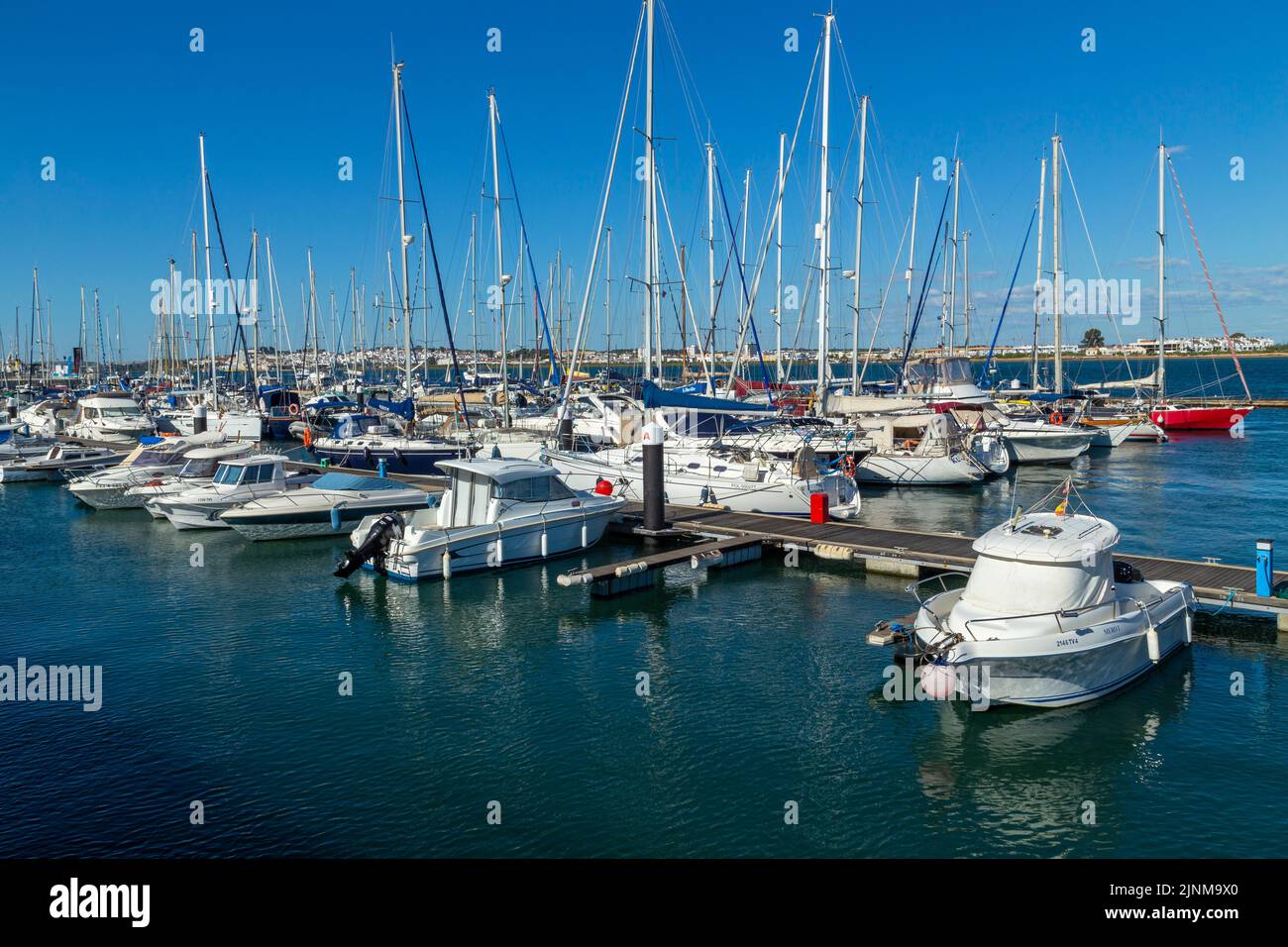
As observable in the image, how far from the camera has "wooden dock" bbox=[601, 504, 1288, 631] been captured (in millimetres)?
19281

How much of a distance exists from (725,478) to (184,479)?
18378 millimetres

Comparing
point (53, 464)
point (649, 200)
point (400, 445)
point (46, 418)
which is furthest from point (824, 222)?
point (46, 418)

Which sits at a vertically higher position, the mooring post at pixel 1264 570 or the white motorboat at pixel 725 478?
the white motorboat at pixel 725 478

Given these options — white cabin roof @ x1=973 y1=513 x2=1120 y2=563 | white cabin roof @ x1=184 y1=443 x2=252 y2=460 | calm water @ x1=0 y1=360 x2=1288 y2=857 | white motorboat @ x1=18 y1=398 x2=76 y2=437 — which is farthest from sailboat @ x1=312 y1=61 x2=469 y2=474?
white cabin roof @ x1=973 y1=513 x2=1120 y2=563

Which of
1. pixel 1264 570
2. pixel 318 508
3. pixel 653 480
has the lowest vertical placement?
pixel 1264 570

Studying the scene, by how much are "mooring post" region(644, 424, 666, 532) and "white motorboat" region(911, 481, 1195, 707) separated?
1146 cm

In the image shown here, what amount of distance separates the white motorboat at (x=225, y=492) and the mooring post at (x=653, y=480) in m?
12.0

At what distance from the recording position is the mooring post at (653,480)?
2670 cm

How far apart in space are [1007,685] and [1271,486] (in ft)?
109

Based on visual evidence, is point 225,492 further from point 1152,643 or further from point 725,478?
point 1152,643

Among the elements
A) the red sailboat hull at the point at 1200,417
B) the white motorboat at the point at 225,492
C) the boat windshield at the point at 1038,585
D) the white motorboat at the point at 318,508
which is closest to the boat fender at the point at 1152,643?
the boat windshield at the point at 1038,585

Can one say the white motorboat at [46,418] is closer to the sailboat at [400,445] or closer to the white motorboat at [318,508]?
the sailboat at [400,445]

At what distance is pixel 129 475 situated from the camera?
36125 mm
